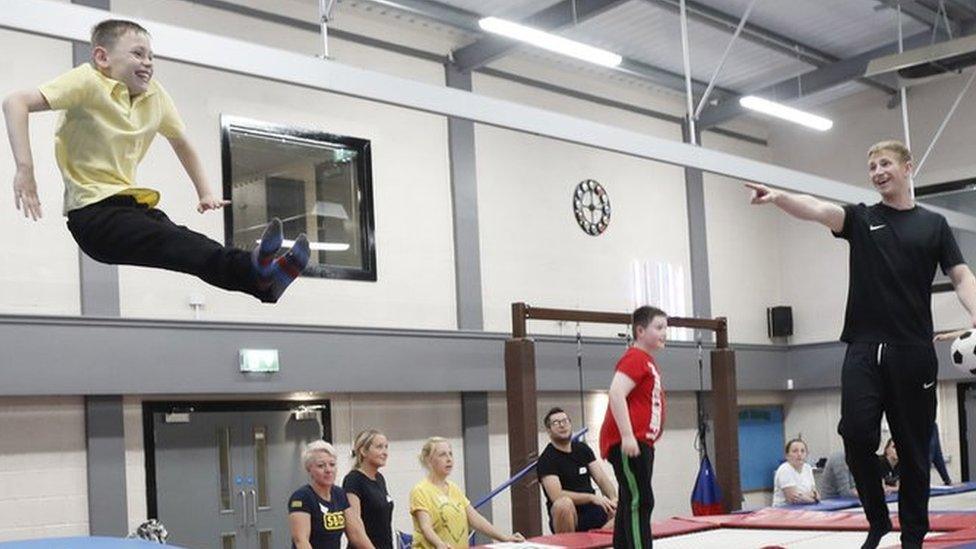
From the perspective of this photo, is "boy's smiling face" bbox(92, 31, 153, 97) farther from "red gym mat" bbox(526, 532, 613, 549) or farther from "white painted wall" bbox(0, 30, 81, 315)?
"white painted wall" bbox(0, 30, 81, 315)

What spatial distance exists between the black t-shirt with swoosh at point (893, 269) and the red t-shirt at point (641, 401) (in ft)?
5.07

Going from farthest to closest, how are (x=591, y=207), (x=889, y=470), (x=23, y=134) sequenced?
(x=591, y=207) → (x=889, y=470) → (x=23, y=134)

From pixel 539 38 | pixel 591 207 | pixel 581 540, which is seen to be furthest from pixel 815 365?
pixel 581 540

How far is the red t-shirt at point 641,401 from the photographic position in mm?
5439

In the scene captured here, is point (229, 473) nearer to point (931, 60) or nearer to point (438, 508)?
point (438, 508)

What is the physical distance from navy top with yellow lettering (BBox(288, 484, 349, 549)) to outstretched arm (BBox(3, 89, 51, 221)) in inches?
106

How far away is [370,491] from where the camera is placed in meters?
6.27

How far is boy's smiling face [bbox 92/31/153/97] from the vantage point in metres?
3.63

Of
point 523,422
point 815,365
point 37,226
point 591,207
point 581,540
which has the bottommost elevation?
point 581,540

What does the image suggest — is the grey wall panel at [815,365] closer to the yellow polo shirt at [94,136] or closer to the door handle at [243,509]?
the door handle at [243,509]

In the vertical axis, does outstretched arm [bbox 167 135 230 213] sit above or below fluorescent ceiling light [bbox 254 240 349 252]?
below

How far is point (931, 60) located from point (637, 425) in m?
6.84

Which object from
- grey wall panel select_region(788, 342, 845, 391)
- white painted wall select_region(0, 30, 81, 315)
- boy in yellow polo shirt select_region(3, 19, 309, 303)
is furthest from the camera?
grey wall panel select_region(788, 342, 845, 391)

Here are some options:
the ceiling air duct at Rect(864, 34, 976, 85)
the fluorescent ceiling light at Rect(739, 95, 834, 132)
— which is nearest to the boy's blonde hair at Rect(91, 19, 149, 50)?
the ceiling air duct at Rect(864, 34, 976, 85)
